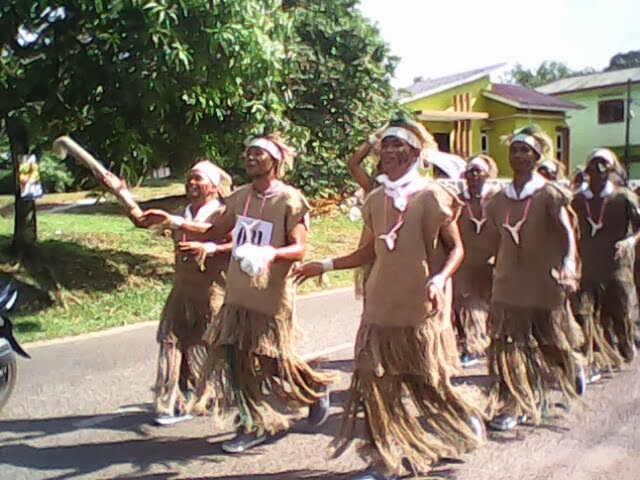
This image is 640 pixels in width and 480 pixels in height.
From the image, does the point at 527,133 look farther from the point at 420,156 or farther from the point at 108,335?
the point at 108,335

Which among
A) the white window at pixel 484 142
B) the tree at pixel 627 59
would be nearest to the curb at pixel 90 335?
the tree at pixel 627 59

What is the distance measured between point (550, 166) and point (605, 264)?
112 cm

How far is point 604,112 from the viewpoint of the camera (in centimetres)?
2392

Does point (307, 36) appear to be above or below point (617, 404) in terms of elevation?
above

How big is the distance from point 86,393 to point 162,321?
125 cm

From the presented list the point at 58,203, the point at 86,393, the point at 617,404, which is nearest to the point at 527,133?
the point at 617,404

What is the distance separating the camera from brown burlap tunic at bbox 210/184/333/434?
462 centimetres

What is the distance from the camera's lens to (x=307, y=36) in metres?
16.6

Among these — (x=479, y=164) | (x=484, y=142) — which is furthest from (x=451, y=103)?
(x=479, y=164)

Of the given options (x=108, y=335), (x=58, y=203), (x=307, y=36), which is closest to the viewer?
(x=108, y=335)

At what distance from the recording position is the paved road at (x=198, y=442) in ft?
14.4

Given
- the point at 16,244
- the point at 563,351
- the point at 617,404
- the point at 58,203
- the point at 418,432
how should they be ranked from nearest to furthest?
the point at 418,432 → the point at 563,351 → the point at 617,404 → the point at 16,244 → the point at 58,203

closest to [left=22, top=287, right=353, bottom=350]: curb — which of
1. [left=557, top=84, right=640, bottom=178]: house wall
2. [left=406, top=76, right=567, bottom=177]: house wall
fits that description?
[left=557, top=84, right=640, bottom=178]: house wall

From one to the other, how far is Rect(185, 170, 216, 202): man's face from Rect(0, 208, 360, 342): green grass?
60.4 inches
